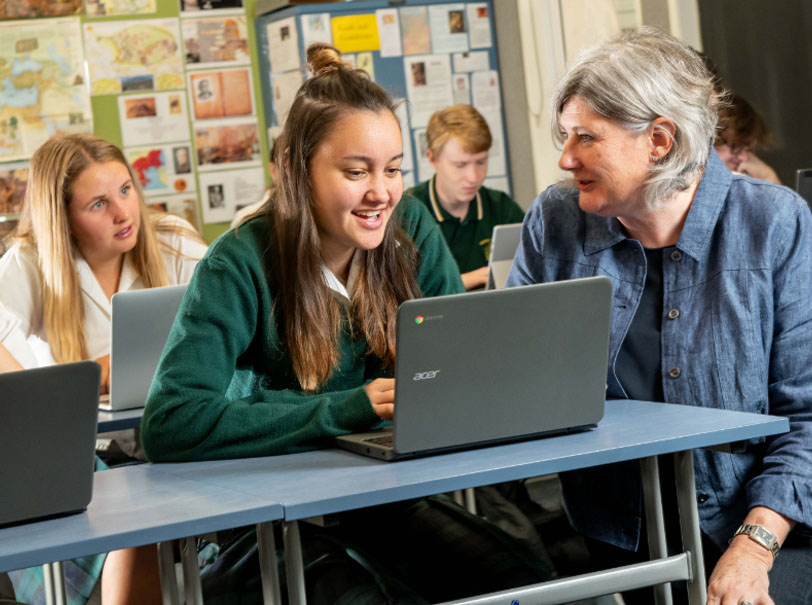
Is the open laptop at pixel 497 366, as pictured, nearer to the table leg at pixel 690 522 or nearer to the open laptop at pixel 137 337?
the table leg at pixel 690 522

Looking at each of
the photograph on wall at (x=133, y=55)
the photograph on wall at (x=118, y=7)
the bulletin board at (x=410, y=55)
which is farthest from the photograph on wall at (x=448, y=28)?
the photograph on wall at (x=118, y=7)

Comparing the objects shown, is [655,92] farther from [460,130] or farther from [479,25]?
[479,25]

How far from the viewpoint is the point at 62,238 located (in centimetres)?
285

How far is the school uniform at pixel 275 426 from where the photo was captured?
1.57 metres

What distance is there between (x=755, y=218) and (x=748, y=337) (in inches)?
7.9

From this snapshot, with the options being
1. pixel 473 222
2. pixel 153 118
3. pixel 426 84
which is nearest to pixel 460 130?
pixel 473 222

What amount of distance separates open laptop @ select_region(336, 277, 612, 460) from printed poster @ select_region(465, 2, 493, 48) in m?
4.01

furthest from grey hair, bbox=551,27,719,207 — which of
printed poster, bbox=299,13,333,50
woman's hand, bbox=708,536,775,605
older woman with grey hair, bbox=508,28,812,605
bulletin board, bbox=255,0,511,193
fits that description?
printed poster, bbox=299,13,333,50

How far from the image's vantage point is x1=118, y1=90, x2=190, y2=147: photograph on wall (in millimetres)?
5016

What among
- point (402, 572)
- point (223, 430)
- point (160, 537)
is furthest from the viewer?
point (402, 572)

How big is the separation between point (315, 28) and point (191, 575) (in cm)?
379

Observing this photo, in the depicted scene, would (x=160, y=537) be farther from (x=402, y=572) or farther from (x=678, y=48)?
(x=678, y=48)

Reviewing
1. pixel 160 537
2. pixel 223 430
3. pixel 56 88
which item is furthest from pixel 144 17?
pixel 160 537

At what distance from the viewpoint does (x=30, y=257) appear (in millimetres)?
2861
